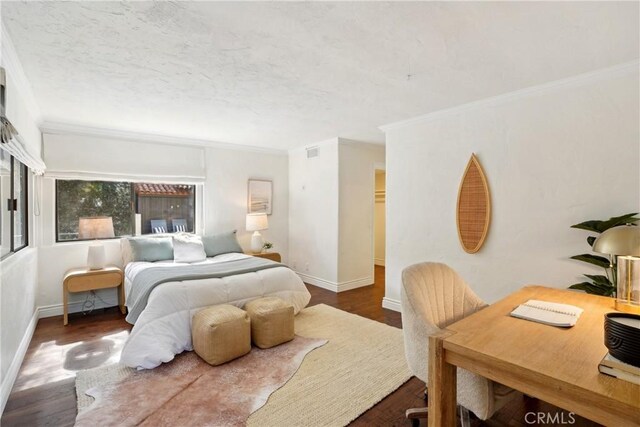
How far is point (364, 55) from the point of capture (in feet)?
7.16

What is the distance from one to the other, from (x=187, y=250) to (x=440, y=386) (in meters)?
3.69

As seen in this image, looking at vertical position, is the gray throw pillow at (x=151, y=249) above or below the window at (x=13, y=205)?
below

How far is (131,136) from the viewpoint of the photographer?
14.3 ft

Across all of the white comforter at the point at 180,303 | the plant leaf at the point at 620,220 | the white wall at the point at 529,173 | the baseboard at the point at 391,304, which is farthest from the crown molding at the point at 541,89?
the white comforter at the point at 180,303

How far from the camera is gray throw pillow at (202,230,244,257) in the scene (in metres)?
4.51

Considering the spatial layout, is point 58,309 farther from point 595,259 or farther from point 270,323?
point 595,259

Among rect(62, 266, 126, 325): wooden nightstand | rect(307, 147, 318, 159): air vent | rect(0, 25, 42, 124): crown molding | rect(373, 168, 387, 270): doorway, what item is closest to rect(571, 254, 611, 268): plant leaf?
rect(307, 147, 318, 159): air vent

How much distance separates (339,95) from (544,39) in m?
1.58

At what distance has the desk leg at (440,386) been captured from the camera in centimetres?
134

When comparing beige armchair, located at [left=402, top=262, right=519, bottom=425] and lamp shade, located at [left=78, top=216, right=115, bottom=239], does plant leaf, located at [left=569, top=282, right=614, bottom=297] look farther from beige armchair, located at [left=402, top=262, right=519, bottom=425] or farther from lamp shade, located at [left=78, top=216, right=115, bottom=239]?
lamp shade, located at [left=78, top=216, right=115, bottom=239]

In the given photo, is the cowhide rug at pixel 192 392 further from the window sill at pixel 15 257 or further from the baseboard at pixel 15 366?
the window sill at pixel 15 257

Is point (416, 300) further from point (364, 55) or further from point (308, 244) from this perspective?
point (308, 244)

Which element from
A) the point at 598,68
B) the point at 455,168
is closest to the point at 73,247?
the point at 455,168

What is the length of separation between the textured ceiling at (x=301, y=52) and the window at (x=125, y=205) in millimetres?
1225
